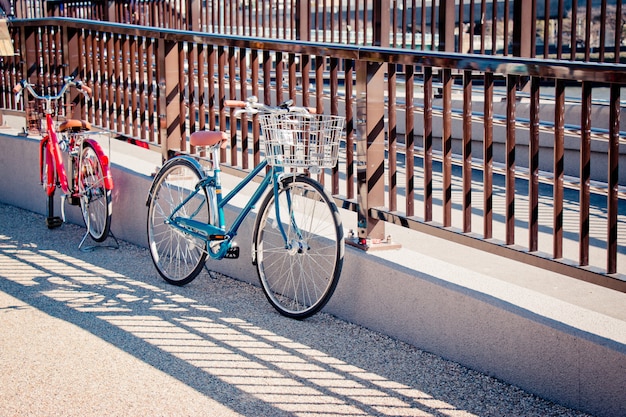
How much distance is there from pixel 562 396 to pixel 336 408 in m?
1.06

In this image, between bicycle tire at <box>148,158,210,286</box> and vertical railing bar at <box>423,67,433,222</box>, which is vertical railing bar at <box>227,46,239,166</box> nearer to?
bicycle tire at <box>148,158,210,286</box>

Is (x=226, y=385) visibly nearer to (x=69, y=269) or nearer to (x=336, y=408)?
(x=336, y=408)

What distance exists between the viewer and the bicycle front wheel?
18.3 ft

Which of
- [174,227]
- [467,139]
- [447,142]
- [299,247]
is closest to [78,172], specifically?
[174,227]

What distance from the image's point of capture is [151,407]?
14.6ft

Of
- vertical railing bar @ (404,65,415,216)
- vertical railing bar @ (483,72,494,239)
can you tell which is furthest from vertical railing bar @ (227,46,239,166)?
vertical railing bar @ (483,72,494,239)

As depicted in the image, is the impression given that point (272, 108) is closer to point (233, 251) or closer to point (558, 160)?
point (233, 251)

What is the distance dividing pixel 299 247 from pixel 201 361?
1.01 m

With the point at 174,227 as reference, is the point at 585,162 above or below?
above

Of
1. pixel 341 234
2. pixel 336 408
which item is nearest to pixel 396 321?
pixel 341 234

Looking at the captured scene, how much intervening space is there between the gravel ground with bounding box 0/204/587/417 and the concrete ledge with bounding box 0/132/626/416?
0.30 feet

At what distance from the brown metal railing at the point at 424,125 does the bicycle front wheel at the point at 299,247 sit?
0.84 ft

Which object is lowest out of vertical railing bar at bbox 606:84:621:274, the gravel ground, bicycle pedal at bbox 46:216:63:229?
the gravel ground

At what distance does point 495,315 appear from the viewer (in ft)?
15.4
